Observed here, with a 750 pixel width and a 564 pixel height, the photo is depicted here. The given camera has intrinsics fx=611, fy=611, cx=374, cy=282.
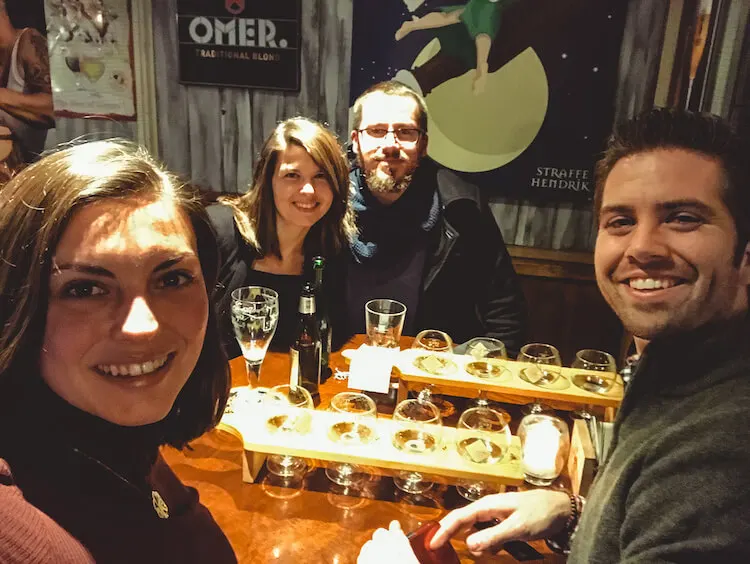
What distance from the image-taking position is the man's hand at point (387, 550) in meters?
0.96

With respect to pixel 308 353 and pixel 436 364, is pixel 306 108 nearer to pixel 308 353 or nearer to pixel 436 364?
pixel 308 353

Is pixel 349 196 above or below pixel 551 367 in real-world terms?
above

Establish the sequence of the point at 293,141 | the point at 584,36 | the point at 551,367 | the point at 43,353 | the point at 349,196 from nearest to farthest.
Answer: the point at 43,353 → the point at 551,367 → the point at 293,141 → the point at 349,196 → the point at 584,36

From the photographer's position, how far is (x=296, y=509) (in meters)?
1.17

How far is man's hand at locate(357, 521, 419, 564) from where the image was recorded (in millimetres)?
961

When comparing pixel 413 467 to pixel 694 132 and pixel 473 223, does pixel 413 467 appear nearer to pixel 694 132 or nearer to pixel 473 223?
pixel 694 132

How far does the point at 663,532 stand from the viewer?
78 cm

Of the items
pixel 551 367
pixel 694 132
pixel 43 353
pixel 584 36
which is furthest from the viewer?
pixel 584 36

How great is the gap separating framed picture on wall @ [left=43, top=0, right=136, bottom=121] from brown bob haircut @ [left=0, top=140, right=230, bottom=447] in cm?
312

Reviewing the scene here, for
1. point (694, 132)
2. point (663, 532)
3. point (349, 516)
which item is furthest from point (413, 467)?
point (694, 132)

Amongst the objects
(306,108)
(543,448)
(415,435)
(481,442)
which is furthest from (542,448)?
(306,108)

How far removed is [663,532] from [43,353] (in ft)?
2.71

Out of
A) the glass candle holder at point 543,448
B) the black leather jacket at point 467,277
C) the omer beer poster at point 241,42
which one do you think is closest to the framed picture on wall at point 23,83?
the omer beer poster at point 241,42

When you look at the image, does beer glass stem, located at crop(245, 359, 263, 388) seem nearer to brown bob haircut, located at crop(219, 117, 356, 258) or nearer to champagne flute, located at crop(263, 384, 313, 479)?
champagne flute, located at crop(263, 384, 313, 479)
